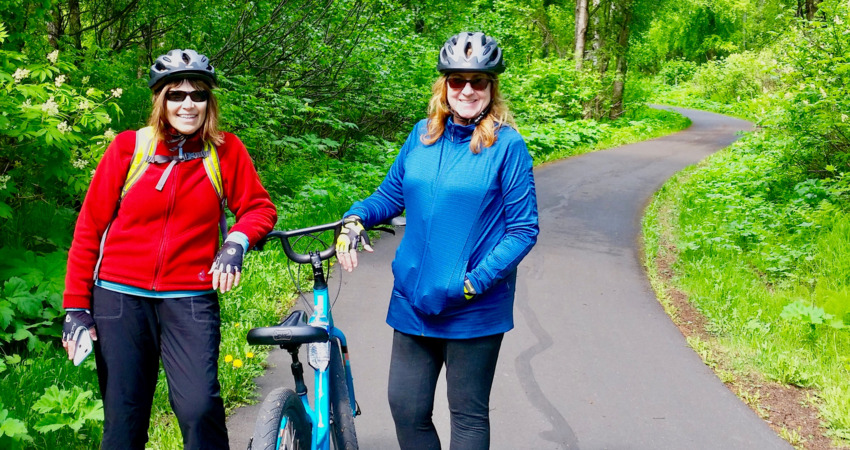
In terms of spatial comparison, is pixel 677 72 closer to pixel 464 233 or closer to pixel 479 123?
pixel 479 123

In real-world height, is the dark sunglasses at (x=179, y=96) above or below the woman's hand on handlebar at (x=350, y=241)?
above

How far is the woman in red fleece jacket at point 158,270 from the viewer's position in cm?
271

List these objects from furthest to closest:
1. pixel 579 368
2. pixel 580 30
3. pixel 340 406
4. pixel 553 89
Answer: pixel 580 30 < pixel 553 89 < pixel 579 368 < pixel 340 406

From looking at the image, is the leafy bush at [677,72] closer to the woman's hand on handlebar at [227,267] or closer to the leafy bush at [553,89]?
the leafy bush at [553,89]

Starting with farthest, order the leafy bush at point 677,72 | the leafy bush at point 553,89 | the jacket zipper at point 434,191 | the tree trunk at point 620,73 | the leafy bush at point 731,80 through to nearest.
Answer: the leafy bush at point 677,72 → the leafy bush at point 731,80 → the tree trunk at point 620,73 → the leafy bush at point 553,89 → the jacket zipper at point 434,191

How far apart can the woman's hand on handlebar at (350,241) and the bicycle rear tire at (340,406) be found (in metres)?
0.46

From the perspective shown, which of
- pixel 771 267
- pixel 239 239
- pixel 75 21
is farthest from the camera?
pixel 75 21

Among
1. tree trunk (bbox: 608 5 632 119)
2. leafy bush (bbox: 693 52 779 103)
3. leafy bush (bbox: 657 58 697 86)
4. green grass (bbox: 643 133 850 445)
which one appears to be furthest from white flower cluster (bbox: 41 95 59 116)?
leafy bush (bbox: 657 58 697 86)

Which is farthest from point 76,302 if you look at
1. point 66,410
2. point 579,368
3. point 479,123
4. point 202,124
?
point 579,368

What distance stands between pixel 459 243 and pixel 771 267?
21.7 ft

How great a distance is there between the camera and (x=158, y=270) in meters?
2.72

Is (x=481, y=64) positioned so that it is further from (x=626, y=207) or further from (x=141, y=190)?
(x=626, y=207)

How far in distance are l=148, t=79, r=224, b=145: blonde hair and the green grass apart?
411 cm

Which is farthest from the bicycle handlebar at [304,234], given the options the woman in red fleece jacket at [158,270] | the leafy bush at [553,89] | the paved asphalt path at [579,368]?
the leafy bush at [553,89]
